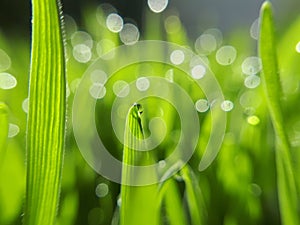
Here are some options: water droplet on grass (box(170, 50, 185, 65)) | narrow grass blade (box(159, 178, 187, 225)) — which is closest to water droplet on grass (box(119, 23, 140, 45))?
water droplet on grass (box(170, 50, 185, 65))

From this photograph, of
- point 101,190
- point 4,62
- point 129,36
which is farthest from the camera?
point 129,36

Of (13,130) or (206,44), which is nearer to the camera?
(13,130)

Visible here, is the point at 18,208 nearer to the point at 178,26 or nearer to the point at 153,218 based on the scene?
the point at 153,218

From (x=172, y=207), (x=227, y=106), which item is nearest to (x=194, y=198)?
(x=172, y=207)

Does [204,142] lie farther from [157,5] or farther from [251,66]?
[157,5]

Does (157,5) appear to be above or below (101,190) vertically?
above
